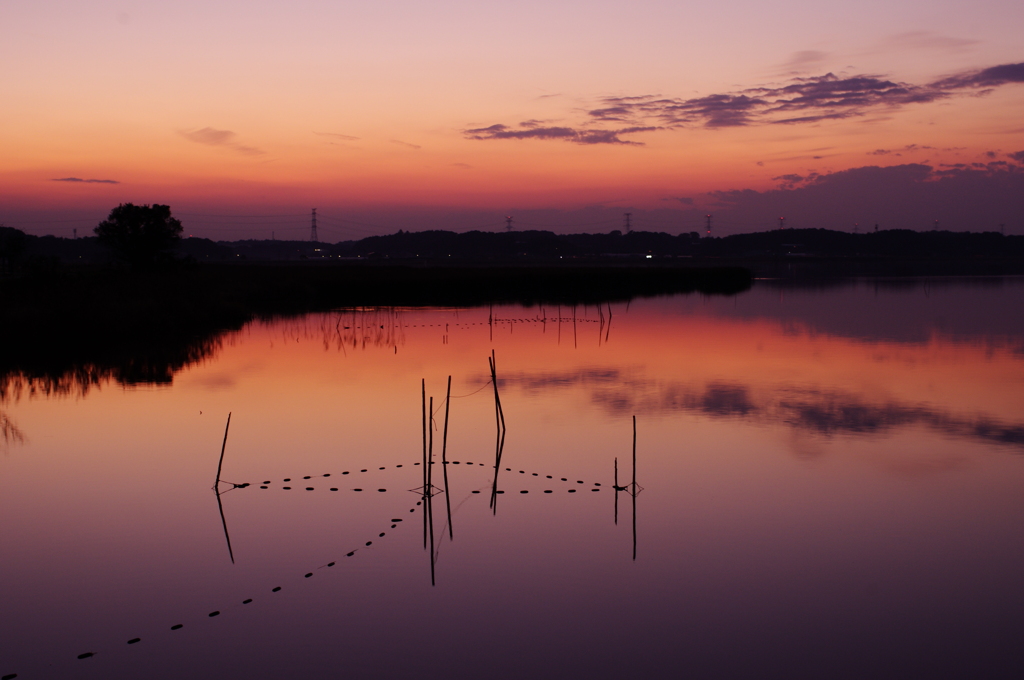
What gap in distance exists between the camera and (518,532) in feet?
37.1

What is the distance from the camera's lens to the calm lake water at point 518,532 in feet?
26.8

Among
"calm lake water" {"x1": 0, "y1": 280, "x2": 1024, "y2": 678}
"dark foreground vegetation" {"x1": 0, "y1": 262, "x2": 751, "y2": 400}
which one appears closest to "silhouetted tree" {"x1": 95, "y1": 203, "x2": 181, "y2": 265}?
"dark foreground vegetation" {"x1": 0, "y1": 262, "x2": 751, "y2": 400}

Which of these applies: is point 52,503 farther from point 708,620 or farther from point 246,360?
point 246,360

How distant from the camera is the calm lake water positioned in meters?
8.16

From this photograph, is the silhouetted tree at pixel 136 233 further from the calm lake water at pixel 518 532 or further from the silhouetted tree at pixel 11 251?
the calm lake water at pixel 518 532

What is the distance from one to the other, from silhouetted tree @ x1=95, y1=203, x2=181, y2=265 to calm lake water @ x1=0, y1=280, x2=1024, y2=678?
36.2 meters

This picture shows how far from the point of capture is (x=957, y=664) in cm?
789

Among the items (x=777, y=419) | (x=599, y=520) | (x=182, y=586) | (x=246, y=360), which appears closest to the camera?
(x=182, y=586)

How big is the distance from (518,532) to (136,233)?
52547mm

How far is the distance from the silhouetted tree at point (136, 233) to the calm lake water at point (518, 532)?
3619 centimetres

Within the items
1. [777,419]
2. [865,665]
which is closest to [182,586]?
[865,665]

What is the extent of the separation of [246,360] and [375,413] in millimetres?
11106

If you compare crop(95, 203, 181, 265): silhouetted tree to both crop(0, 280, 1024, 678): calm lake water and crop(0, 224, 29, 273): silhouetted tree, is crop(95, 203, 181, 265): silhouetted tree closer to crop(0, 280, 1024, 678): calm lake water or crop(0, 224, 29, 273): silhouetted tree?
crop(0, 224, 29, 273): silhouetted tree

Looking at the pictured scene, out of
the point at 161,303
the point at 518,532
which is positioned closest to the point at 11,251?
the point at 161,303
